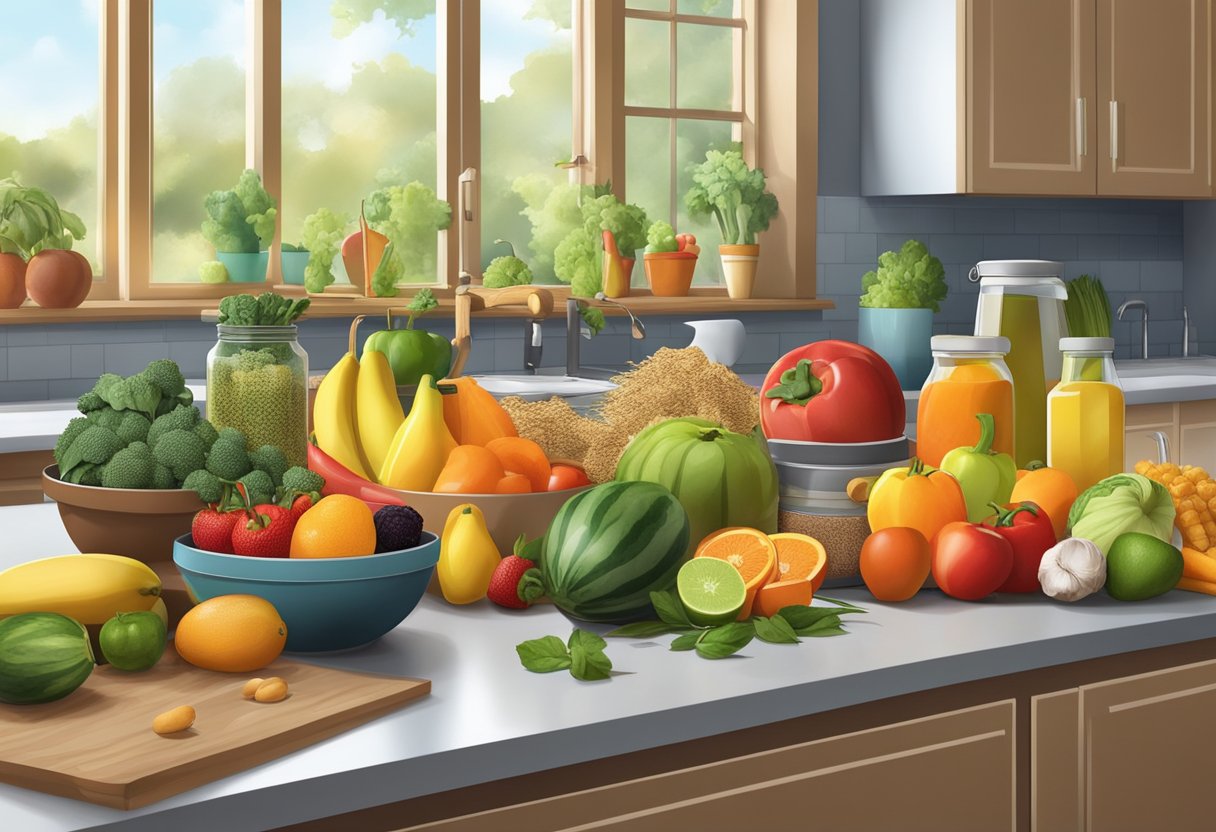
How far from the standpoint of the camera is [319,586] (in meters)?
1.16

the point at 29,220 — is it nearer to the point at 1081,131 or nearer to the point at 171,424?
the point at 171,424

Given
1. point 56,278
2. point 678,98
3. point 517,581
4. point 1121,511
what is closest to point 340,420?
point 517,581

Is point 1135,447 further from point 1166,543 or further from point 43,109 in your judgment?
point 43,109

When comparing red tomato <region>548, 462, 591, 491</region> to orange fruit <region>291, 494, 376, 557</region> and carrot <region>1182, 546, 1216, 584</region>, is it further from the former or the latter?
carrot <region>1182, 546, 1216, 584</region>

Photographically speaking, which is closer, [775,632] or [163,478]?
[775,632]

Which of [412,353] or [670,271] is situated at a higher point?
[670,271]

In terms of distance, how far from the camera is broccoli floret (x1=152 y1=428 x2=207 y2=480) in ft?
4.39

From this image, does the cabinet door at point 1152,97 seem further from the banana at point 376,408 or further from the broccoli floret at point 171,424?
the broccoli floret at point 171,424

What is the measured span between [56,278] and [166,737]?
300cm

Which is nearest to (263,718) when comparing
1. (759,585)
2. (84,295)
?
(759,585)

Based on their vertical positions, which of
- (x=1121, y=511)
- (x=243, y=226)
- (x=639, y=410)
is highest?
(x=243, y=226)

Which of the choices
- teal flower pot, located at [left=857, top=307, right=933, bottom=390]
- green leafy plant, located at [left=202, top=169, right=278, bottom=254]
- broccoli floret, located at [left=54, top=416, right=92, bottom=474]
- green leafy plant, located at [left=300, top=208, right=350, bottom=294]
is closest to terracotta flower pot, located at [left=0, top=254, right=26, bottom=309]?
green leafy plant, located at [left=202, top=169, right=278, bottom=254]

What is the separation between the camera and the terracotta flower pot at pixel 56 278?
362cm

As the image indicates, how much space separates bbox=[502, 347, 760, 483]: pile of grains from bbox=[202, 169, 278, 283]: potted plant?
95.1 inches
